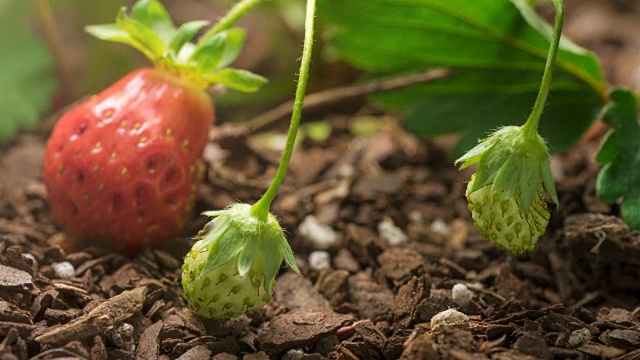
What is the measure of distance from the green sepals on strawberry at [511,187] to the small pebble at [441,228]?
57cm

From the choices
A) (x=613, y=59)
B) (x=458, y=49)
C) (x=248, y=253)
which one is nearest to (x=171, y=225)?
(x=248, y=253)

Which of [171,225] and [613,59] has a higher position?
[613,59]

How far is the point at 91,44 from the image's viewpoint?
2545 millimetres

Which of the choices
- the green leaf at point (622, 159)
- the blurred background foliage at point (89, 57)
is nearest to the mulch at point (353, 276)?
the green leaf at point (622, 159)

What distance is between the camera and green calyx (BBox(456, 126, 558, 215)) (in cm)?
141

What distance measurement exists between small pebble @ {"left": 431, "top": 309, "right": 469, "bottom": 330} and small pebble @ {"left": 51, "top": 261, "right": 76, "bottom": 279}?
2.49 ft

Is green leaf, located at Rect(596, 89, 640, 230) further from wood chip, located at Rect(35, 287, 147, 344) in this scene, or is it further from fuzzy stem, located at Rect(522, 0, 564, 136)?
wood chip, located at Rect(35, 287, 147, 344)

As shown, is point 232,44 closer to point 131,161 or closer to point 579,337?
point 131,161

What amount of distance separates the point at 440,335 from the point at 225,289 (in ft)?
1.31

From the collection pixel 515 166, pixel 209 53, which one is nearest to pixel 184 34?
pixel 209 53

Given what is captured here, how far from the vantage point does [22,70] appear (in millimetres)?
2451

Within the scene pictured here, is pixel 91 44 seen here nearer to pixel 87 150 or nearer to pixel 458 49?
pixel 87 150

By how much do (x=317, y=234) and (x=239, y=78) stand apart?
0.45 m

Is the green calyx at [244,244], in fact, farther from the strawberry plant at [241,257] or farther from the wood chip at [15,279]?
the wood chip at [15,279]
